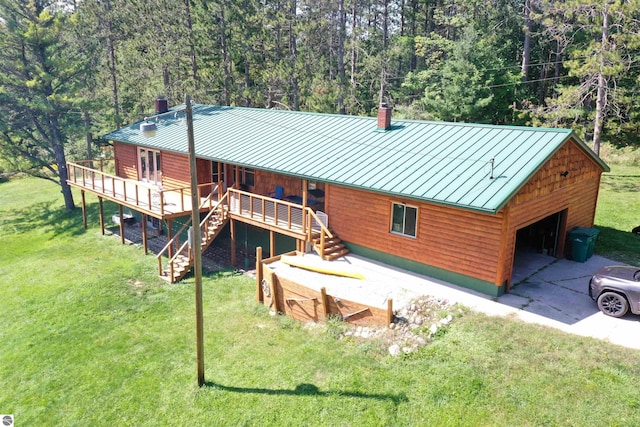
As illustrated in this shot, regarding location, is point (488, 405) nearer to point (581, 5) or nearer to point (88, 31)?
point (581, 5)

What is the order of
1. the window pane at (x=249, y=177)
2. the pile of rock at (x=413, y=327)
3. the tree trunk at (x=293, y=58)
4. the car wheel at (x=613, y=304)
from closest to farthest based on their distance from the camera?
the pile of rock at (x=413, y=327) < the car wheel at (x=613, y=304) < the window pane at (x=249, y=177) < the tree trunk at (x=293, y=58)

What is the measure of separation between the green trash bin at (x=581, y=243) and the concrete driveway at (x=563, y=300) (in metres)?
0.24

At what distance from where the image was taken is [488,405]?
9.69 m

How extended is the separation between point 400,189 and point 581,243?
6.80 m

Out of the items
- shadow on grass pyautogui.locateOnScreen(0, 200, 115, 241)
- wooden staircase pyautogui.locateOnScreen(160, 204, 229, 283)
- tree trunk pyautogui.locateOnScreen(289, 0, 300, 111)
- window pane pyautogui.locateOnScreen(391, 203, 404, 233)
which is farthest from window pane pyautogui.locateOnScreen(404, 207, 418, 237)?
tree trunk pyautogui.locateOnScreen(289, 0, 300, 111)

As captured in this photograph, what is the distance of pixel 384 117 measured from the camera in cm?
1873

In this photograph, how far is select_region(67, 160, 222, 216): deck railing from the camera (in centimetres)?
2023

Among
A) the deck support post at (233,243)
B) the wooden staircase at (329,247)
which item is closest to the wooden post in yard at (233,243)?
the deck support post at (233,243)

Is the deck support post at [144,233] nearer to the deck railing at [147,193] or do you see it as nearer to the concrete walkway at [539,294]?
the deck railing at [147,193]

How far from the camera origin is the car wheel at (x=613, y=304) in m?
12.2

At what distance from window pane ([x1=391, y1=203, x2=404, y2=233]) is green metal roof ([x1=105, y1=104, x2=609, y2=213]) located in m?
0.98

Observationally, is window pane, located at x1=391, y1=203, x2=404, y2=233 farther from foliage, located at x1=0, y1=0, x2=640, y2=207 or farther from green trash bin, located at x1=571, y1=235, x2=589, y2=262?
foliage, located at x1=0, y1=0, x2=640, y2=207

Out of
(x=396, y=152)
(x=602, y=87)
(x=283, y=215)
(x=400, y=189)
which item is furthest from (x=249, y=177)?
(x=602, y=87)

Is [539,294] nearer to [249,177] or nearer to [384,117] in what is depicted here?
[384,117]
